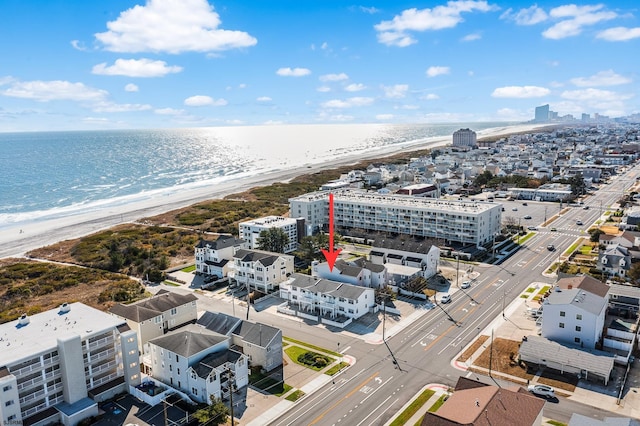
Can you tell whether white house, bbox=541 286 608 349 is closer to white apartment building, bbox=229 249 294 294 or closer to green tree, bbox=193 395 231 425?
green tree, bbox=193 395 231 425

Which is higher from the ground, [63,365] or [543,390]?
[63,365]

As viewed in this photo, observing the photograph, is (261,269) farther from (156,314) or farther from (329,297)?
(156,314)

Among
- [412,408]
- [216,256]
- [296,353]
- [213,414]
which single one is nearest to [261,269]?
[216,256]

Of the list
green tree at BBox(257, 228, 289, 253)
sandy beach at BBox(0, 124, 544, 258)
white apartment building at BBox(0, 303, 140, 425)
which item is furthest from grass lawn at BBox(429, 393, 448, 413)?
sandy beach at BBox(0, 124, 544, 258)

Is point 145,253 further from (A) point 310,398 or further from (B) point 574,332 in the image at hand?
(B) point 574,332

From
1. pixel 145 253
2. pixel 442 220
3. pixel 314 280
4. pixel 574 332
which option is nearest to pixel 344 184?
pixel 442 220

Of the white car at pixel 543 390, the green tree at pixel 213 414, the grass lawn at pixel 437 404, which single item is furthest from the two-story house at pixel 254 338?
the white car at pixel 543 390
